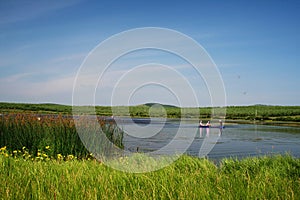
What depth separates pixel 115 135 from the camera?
Result: 47.6 ft

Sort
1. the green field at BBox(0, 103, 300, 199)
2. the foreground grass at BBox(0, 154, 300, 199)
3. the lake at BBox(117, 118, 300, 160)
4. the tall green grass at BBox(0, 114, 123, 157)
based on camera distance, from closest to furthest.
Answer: the foreground grass at BBox(0, 154, 300, 199)
the green field at BBox(0, 103, 300, 199)
the tall green grass at BBox(0, 114, 123, 157)
the lake at BBox(117, 118, 300, 160)

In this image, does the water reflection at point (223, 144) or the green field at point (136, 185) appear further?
the water reflection at point (223, 144)

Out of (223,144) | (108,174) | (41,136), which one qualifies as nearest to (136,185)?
(108,174)

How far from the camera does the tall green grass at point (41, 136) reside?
12.1 metres

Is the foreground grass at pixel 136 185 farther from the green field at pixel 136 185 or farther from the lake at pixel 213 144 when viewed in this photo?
the lake at pixel 213 144

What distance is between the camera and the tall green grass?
1209 centimetres

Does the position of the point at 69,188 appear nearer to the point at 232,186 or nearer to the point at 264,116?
the point at 232,186

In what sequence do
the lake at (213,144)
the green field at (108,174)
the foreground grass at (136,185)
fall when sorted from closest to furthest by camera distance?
the foreground grass at (136,185) → the green field at (108,174) → the lake at (213,144)

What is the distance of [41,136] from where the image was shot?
12438 mm

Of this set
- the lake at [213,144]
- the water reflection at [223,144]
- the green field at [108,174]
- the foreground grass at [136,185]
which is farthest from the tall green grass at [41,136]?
the water reflection at [223,144]

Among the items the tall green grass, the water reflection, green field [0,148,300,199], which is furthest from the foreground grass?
the water reflection

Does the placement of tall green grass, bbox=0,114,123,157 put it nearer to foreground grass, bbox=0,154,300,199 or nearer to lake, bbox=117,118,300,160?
lake, bbox=117,118,300,160

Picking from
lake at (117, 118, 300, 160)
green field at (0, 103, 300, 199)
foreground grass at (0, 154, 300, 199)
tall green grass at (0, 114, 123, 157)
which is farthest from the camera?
lake at (117, 118, 300, 160)

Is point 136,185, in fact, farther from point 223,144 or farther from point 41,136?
point 223,144
